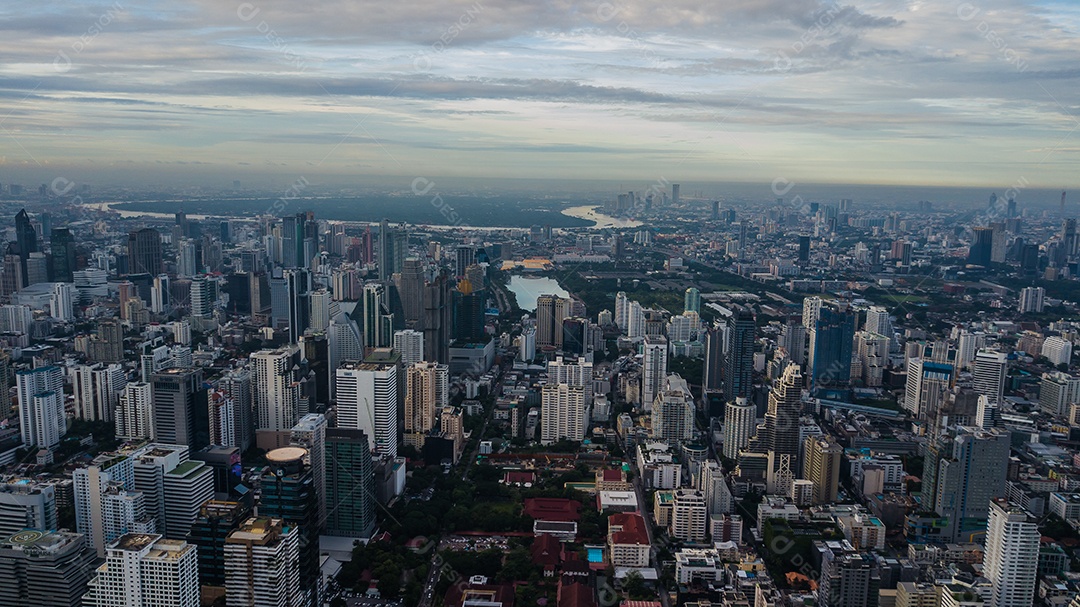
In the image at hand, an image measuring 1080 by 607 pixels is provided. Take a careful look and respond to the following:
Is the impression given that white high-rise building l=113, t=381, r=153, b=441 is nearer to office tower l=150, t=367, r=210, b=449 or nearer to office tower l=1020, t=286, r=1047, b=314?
office tower l=150, t=367, r=210, b=449

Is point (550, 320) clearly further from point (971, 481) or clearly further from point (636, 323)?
point (971, 481)

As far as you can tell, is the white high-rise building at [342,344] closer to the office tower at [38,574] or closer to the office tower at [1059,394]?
the office tower at [38,574]

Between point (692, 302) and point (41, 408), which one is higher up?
point (692, 302)

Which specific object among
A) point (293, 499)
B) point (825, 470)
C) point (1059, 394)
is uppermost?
point (293, 499)

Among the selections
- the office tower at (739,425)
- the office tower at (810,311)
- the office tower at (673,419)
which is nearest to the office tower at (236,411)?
the office tower at (673,419)

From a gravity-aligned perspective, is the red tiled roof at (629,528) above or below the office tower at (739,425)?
below

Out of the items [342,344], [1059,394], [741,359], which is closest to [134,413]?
[342,344]
